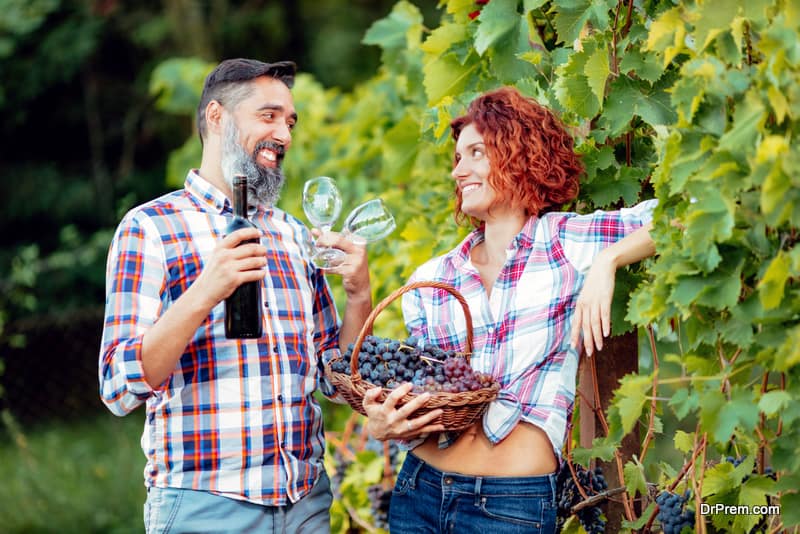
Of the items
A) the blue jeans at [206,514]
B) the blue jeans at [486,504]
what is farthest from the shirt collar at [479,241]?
the blue jeans at [206,514]

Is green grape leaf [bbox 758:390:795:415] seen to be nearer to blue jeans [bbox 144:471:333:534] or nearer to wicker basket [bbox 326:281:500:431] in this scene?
wicker basket [bbox 326:281:500:431]

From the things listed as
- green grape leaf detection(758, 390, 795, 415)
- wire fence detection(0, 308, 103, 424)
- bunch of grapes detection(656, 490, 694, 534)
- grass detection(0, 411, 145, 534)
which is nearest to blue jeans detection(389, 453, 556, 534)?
bunch of grapes detection(656, 490, 694, 534)

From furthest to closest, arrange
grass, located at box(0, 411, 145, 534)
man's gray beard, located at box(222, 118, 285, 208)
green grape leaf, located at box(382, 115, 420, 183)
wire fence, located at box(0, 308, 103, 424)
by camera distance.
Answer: wire fence, located at box(0, 308, 103, 424)
grass, located at box(0, 411, 145, 534)
green grape leaf, located at box(382, 115, 420, 183)
man's gray beard, located at box(222, 118, 285, 208)

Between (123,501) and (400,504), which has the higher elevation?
(400,504)

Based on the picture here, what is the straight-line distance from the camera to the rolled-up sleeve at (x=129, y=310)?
2.17m

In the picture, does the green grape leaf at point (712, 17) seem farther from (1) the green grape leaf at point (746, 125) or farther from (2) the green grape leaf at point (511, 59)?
(2) the green grape leaf at point (511, 59)

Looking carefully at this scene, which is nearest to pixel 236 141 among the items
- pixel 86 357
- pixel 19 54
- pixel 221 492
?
pixel 221 492

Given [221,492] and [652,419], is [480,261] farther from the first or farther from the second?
[221,492]

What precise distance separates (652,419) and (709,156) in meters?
0.82

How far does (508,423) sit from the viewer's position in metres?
2.24

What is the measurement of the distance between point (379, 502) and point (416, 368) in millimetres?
1650

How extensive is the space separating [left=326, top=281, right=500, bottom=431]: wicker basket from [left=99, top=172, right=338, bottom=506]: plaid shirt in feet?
0.55

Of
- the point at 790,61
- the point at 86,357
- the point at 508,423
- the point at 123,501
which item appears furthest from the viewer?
the point at 86,357

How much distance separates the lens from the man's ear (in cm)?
Answer: 253
